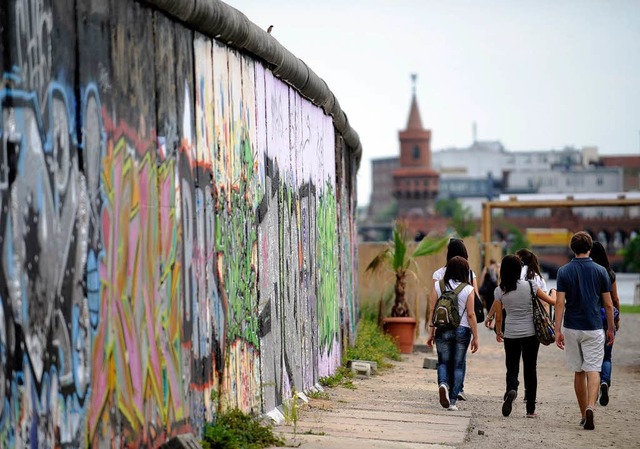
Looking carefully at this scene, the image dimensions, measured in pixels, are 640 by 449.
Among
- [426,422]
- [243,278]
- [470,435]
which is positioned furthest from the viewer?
[426,422]

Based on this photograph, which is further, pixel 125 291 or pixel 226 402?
pixel 226 402

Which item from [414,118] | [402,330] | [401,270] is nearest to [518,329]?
[402,330]

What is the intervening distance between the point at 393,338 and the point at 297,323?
823cm

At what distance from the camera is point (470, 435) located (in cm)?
980

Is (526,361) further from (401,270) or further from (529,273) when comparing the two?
(401,270)

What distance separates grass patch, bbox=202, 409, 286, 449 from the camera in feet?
26.0

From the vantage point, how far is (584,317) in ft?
34.6

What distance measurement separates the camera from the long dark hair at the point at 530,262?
11569 mm

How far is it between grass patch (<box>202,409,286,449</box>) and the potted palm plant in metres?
11.0

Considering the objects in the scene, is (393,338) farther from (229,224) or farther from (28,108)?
(28,108)

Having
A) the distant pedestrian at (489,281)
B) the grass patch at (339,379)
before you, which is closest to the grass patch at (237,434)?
the grass patch at (339,379)

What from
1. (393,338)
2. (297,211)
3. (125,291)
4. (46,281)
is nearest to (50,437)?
(46,281)

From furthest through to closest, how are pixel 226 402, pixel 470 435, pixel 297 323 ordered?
pixel 297 323, pixel 470 435, pixel 226 402

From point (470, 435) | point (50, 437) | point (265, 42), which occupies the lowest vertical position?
point (470, 435)
